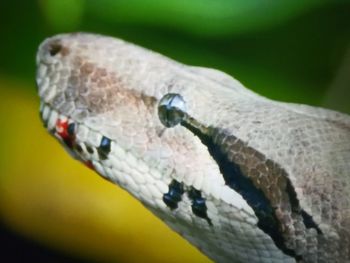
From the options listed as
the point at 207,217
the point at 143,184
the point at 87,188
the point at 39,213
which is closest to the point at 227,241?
the point at 207,217

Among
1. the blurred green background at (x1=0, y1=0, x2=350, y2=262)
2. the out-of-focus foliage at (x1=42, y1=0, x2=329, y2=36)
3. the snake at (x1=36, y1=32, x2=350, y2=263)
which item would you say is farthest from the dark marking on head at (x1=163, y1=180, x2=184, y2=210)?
the out-of-focus foliage at (x1=42, y1=0, x2=329, y2=36)

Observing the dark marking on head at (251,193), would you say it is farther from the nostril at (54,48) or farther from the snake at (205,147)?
the nostril at (54,48)

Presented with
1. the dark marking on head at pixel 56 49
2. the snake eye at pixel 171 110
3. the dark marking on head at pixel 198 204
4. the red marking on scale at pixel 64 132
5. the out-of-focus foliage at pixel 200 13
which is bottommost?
the dark marking on head at pixel 198 204

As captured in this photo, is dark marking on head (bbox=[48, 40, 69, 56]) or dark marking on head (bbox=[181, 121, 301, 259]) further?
dark marking on head (bbox=[48, 40, 69, 56])

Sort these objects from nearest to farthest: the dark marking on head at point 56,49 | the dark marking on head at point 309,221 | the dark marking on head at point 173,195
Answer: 1. the dark marking on head at point 309,221
2. the dark marking on head at point 173,195
3. the dark marking on head at point 56,49

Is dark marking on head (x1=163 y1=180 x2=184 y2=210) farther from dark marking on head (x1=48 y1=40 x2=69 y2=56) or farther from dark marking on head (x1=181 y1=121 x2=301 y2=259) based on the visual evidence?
dark marking on head (x1=48 y1=40 x2=69 y2=56)

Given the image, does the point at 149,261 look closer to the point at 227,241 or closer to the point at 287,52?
the point at 227,241

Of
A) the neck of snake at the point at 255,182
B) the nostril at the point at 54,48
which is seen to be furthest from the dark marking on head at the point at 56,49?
the neck of snake at the point at 255,182
